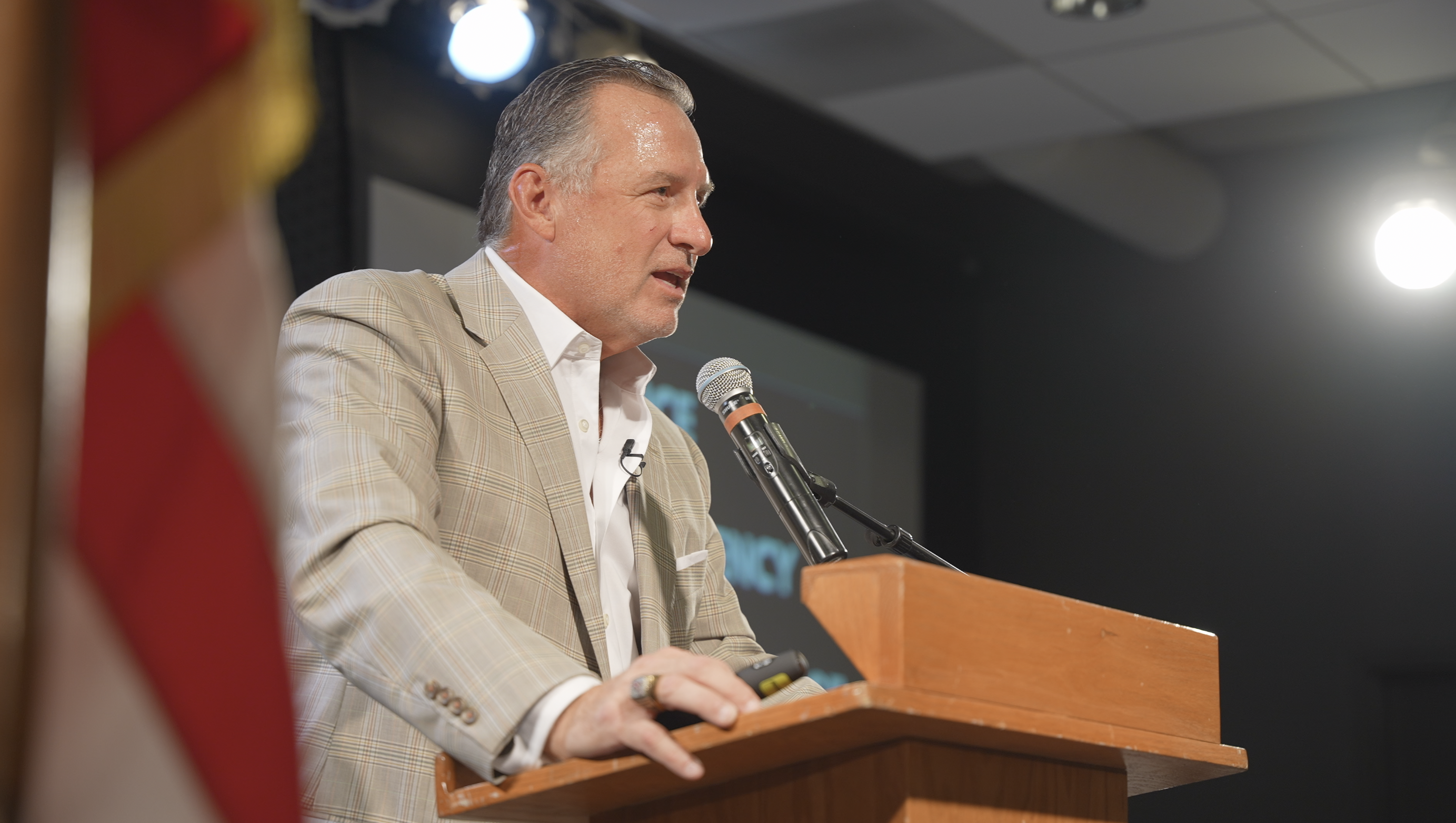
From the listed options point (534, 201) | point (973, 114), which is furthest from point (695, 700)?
point (973, 114)

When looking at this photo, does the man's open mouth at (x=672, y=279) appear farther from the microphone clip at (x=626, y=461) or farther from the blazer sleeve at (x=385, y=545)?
the blazer sleeve at (x=385, y=545)

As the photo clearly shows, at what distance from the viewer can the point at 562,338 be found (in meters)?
2.07

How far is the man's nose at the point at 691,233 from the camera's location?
2125 millimetres

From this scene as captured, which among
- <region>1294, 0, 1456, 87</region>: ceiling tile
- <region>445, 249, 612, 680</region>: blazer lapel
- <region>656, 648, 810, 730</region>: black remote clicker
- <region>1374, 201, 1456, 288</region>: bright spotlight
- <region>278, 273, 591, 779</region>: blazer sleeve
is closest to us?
<region>656, 648, 810, 730</region>: black remote clicker

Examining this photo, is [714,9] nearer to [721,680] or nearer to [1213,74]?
[1213,74]

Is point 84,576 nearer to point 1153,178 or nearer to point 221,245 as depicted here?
point 221,245

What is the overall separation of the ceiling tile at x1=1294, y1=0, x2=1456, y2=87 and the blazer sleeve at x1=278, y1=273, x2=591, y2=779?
3440 millimetres

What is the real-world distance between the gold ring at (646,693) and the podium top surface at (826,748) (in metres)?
0.04

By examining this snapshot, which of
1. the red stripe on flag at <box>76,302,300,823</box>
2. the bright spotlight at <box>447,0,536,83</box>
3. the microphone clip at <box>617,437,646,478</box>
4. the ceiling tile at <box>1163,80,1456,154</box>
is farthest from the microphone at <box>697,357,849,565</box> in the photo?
the ceiling tile at <box>1163,80,1456,154</box>

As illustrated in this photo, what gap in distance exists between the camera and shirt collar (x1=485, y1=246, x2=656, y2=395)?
6.79 feet

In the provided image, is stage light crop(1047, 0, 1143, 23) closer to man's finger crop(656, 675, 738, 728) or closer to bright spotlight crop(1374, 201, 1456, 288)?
bright spotlight crop(1374, 201, 1456, 288)

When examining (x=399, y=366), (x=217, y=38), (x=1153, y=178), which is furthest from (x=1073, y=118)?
(x=217, y=38)

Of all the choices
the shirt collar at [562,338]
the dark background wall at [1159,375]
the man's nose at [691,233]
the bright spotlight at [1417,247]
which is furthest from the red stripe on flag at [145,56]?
the bright spotlight at [1417,247]

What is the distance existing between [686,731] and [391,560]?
39 centimetres
